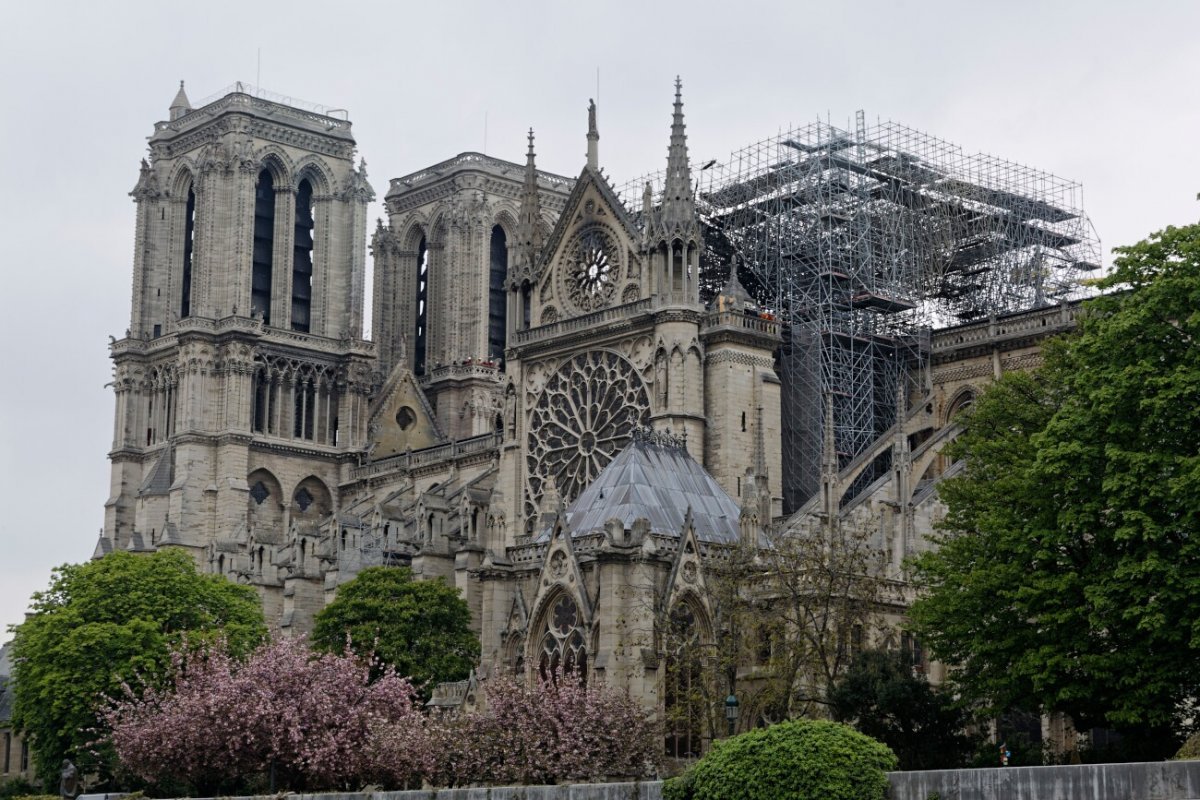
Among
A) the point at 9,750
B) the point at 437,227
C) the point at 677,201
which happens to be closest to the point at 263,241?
the point at 437,227

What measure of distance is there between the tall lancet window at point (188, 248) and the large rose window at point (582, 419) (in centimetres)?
2810

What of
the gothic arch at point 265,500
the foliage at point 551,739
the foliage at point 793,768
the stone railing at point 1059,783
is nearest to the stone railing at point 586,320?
the gothic arch at point 265,500

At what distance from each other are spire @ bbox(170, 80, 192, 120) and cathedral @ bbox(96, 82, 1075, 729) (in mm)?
122

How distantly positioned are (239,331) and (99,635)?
100 feet

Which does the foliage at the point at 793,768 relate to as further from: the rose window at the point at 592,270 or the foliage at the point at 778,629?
the rose window at the point at 592,270

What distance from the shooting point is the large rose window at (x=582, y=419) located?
67.6m

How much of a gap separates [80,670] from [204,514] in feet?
86.9

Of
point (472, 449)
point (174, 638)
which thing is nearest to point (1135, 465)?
point (174, 638)

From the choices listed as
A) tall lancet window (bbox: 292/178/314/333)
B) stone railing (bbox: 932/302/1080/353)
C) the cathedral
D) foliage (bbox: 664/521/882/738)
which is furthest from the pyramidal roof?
tall lancet window (bbox: 292/178/314/333)

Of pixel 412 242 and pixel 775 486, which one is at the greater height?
pixel 412 242

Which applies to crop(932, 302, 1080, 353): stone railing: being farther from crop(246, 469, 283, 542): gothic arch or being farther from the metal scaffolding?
crop(246, 469, 283, 542): gothic arch

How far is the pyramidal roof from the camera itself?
4731 cm

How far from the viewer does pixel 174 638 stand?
61.7 meters

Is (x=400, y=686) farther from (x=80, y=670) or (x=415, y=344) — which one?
(x=415, y=344)
